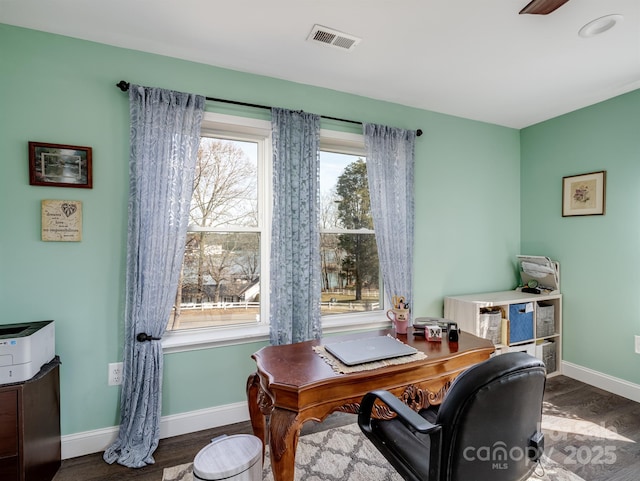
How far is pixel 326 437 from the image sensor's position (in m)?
2.15

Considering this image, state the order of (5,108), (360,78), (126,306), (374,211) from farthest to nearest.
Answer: (374,211), (360,78), (126,306), (5,108)

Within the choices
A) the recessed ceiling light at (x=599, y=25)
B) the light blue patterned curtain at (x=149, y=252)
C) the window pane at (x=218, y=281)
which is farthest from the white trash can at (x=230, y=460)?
the recessed ceiling light at (x=599, y=25)

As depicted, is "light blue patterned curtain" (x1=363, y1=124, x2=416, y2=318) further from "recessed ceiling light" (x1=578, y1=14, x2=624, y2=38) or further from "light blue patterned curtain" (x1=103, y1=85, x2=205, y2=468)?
"light blue patterned curtain" (x1=103, y1=85, x2=205, y2=468)

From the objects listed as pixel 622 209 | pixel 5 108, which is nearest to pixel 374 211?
pixel 622 209

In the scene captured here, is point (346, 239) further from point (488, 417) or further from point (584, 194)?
point (584, 194)

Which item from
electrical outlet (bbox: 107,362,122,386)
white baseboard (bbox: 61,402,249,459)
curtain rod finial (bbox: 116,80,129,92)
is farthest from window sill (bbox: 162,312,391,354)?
curtain rod finial (bbox: 116,80,129,92)

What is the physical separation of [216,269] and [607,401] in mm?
3385

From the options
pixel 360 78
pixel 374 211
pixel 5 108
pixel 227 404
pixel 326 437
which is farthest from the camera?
pixel 374 211

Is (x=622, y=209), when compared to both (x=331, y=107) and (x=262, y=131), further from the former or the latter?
(x=262, y=131)

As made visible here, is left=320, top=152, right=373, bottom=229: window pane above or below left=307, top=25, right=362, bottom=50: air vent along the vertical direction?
below

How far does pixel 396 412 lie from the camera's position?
1.19 m

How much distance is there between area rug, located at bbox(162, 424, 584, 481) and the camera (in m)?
1.78

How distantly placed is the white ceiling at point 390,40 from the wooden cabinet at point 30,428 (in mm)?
1993

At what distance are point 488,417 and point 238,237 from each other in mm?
1950
